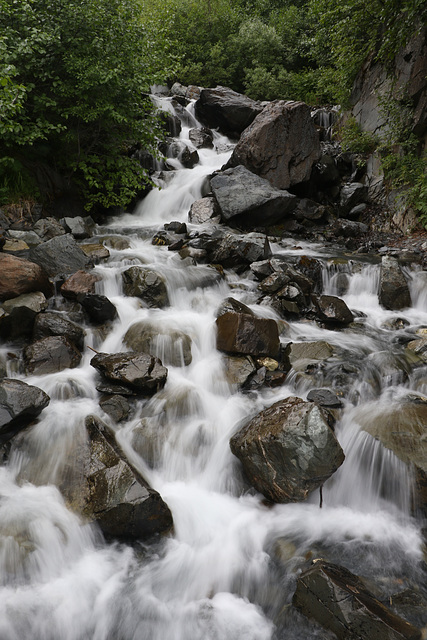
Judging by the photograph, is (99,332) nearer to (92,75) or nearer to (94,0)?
(92,75)

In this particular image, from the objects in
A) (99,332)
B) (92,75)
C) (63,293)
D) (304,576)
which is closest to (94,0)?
(92,75)

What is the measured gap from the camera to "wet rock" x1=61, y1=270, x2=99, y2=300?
636 cm

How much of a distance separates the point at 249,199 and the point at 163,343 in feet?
21.7

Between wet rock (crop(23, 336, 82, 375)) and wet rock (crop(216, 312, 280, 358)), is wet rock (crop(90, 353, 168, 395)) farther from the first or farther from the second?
wet rock (crop(216, 312, 280, 358))

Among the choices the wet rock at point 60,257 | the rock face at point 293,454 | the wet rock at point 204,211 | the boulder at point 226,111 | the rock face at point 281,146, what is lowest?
the rock face at point 293,454

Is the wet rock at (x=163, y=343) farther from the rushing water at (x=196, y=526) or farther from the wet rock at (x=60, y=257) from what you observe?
the wet rock at (x=60, y=257)

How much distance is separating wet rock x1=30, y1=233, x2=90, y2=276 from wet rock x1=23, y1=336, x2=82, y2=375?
2.16 meters

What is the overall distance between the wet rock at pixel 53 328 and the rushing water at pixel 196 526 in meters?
0.37

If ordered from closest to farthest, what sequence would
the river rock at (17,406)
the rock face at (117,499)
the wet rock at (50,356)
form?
the rock face at (117,499)
the river rock at (17,406)
the wet rock at (50,356)

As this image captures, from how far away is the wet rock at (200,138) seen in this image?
643 inches

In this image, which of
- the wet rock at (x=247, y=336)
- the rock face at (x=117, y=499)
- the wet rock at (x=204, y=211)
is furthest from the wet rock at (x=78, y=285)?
the wet rock at (x=204, y=211)

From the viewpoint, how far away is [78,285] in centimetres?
648

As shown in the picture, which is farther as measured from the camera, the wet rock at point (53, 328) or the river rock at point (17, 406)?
the wet rock at point (53, 328)

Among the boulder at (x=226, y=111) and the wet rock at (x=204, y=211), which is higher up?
the boulder at (x=226, y=111)
